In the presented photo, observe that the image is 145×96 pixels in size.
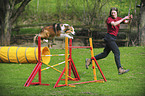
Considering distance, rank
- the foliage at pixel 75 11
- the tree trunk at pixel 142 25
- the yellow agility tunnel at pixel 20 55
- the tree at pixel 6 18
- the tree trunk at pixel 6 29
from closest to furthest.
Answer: the yellow agility tunnel at pixel 20 55 < the tree at pixel 6 18 < the tree trunk at pixel 6 29 < the tree trunk at pixel 142 25 < the foliage at pixel 75 11

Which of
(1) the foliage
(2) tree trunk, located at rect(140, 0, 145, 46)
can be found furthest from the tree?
(2) tree trunk, located at rect(140, 0, 145, 46)

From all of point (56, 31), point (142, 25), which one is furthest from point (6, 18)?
point (142, 25)

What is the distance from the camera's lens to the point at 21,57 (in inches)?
340

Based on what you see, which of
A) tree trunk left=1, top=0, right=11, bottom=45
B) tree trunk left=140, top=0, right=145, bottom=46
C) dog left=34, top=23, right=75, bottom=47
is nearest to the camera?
dog left=34, top=23, right=75, bottom=47

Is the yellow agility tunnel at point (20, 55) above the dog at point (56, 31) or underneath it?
underneath

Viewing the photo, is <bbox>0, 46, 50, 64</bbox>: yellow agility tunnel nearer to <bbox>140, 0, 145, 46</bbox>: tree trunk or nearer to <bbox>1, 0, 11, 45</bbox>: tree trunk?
<bbox>1, 0, 11, 45</bbox>: tree trunk

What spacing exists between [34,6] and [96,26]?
19.7ft

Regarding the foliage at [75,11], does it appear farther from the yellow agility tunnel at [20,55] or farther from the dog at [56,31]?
the yellow agility tunnel at [20,55]

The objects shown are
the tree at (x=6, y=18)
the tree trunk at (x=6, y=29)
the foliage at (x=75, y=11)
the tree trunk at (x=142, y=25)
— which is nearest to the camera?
the tree at (x=6, y=18)

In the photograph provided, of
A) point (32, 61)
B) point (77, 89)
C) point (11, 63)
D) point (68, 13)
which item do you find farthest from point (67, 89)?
point (68, 13)

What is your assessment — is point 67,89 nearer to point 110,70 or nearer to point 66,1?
point 110,70

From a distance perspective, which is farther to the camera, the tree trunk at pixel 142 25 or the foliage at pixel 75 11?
the foliage at pixel 75 11

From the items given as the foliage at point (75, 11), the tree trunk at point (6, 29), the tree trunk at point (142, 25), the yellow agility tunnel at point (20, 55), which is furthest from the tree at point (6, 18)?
the tree trunk at point (142, 25)

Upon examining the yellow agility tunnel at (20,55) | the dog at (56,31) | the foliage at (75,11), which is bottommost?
the yellow agility tunnel at (20,55)
